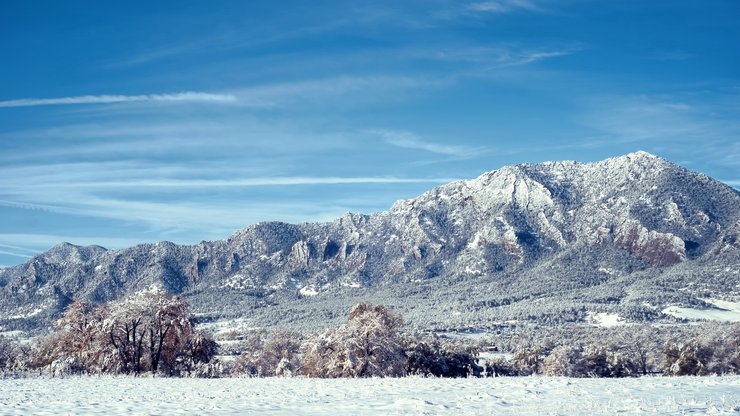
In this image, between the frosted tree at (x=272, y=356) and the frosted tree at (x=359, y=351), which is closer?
the frosted tree at (x=359, y=351)

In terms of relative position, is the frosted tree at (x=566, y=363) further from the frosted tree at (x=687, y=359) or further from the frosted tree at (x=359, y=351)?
the frosted tree at (x=359, y=351)

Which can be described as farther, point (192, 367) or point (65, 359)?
point (192, 367)

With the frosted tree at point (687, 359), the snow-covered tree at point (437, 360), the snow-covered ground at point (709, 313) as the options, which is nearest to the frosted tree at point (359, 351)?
the snow-covered tree at point (437, 360)

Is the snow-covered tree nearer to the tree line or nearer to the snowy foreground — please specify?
the tree line

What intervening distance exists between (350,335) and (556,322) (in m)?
158

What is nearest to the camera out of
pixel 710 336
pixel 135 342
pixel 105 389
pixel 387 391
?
pixel 387 391

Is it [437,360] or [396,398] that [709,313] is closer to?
[437,360]

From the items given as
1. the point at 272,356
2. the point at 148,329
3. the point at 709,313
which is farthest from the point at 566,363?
the point at 709,313

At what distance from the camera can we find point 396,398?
66.3ft

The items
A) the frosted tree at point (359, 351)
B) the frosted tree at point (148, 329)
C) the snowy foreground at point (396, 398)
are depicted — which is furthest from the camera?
the frosted tree at point (148, 329)

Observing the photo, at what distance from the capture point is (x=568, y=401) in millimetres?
18844

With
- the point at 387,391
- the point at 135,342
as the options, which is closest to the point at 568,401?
the point at 387,391

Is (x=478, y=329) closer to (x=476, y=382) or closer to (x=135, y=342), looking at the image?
(x=135, y=342)

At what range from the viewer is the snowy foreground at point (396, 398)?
17.4 m
